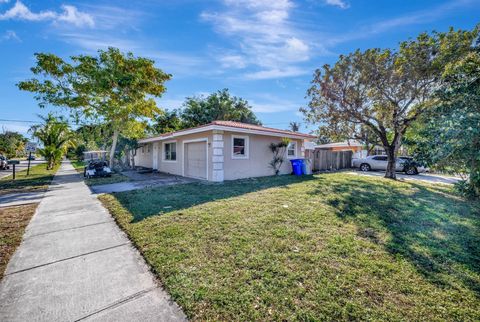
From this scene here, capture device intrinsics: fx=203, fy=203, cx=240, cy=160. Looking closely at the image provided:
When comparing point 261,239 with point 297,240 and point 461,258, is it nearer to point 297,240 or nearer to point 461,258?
point 297,240

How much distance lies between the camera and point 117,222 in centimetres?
473

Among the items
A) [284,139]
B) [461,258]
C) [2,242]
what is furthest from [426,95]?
[2,242]

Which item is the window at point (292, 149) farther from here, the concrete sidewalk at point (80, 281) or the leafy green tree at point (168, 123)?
the leafy green tree at point (168, 123)

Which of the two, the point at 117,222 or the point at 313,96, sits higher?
the point at 313,96

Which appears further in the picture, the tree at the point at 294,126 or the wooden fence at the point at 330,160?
the tree at the point at 294,126

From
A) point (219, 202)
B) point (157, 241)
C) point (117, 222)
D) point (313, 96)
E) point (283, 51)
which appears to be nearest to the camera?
point (157, 241)

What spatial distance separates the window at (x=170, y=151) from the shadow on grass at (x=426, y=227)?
389 inches

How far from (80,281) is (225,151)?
26.5 feet

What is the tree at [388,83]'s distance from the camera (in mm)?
9086

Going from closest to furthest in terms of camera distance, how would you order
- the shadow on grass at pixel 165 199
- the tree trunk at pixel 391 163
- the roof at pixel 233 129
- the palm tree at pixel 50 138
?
the shadow on grass at pixel 165 199
the roof at pixel 233 129
the tree trunk at pixel 391 163
the palm tree at pixel 50 138

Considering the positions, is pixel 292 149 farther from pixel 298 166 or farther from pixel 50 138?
pixel 50 138

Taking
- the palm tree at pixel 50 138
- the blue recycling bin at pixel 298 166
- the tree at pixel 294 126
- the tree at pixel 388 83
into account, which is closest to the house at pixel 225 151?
the blue recycling bin at pixel 298 166

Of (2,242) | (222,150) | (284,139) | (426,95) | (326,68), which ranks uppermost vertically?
(326,68)

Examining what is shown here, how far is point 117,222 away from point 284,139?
972 cm
